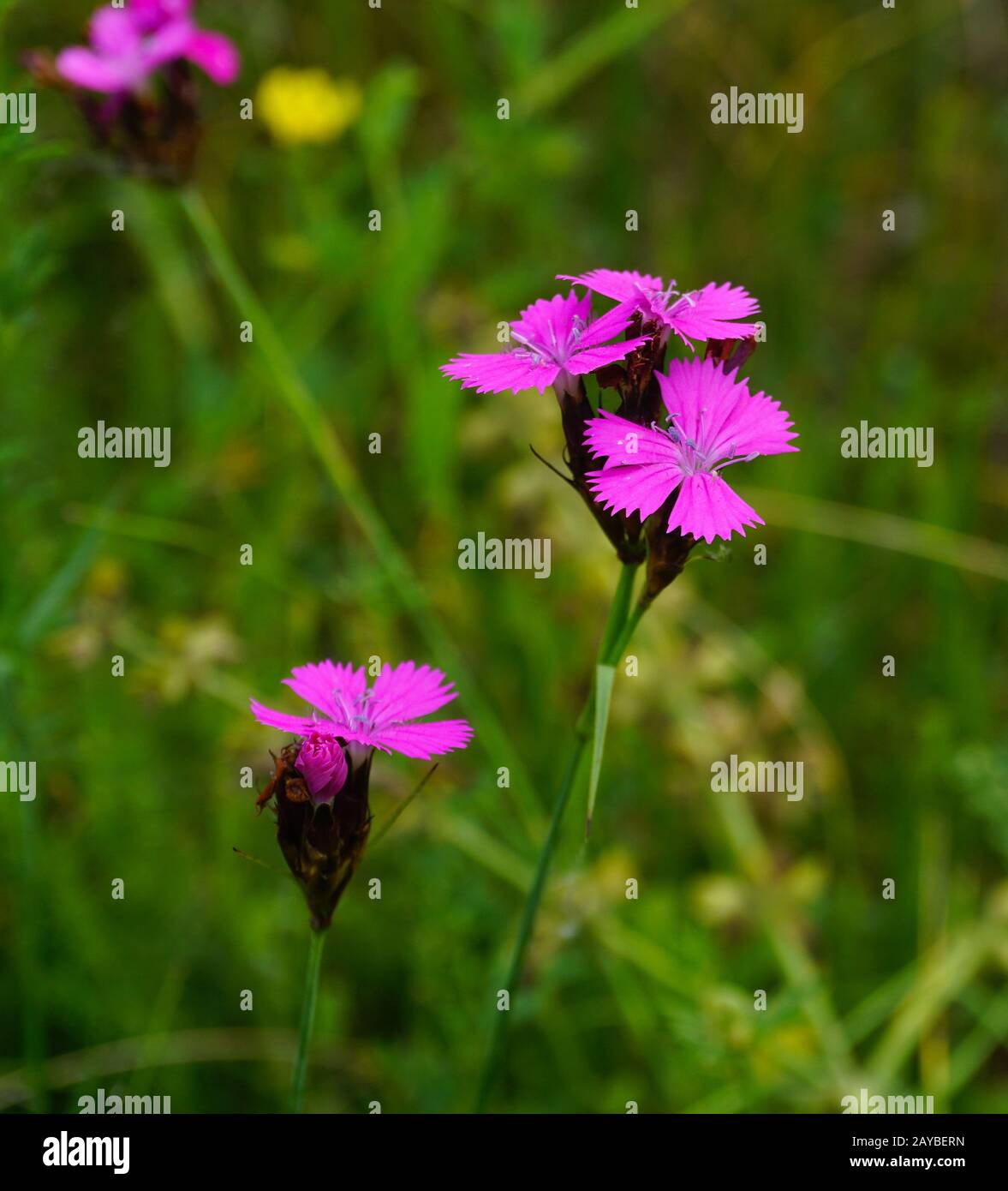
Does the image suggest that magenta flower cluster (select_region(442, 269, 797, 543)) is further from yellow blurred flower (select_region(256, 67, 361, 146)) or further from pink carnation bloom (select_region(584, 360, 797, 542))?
yellow blurred flower (select_region(256, 67, 361, 146))

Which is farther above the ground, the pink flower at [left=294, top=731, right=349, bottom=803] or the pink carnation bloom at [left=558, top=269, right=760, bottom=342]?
the pink carnation bloom at [left=558, top=269, right=760, bottom=342]

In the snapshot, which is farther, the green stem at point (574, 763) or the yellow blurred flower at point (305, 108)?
the yellow blurred flower at point (305, 108)

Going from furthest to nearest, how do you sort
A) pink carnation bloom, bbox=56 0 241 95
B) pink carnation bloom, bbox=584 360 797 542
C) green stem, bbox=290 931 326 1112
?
pink carnation bloom, bbox=56 0 241 95
green stem, bbox=290 931 326 1112
pink carnation bloom, bbox=584 360 797 542

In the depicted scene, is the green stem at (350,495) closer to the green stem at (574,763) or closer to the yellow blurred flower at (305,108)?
the green stem at (574,763)

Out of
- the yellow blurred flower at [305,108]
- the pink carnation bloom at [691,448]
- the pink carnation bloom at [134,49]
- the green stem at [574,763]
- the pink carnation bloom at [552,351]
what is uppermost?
the yellow blurred flower at [305,108]

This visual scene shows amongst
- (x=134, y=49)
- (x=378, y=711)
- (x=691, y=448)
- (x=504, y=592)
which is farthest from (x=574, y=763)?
(x=504, y=592)

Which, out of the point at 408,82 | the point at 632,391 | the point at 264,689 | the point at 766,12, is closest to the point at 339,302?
the point at 408,82

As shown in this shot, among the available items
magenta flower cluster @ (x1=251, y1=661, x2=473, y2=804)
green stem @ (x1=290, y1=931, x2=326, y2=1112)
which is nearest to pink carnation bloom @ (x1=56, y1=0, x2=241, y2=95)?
magenta flower cluster @ (x1=251, y1=661, x2=473, y2=804)

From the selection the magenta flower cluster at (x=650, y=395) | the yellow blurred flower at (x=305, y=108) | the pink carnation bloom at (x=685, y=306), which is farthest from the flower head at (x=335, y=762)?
the yellow blurred flower at (x=305, y=108)
